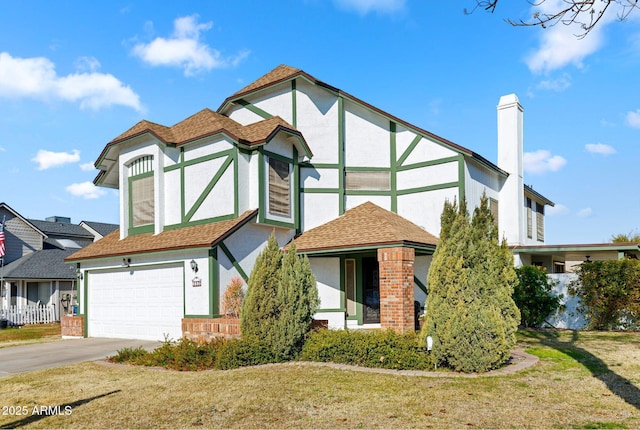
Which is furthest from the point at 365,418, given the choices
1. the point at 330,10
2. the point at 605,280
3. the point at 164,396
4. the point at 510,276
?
the point at 605,280

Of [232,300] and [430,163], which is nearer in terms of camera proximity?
[232,300]

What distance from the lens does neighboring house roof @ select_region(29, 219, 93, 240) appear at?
34531 millimetres

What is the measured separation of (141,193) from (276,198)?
5.27 meters

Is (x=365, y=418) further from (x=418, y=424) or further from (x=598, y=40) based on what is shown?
(x=598, y=40)

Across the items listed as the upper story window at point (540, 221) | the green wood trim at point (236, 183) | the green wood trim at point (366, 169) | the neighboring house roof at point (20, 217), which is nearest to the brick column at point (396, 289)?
the green wood trim at point (236, 183)

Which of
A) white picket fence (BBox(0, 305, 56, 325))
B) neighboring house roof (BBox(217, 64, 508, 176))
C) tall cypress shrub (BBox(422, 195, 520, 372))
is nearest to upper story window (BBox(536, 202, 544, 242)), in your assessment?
neighboring house roof (BBox(217, 64, 508, 176))

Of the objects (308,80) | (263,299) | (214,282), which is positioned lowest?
(263,299)

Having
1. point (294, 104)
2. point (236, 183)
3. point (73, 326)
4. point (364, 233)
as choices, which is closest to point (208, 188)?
point (236, 183)

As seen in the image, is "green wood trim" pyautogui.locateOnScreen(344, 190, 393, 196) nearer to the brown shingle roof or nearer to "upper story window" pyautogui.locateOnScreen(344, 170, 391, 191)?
"upper story window" pyautogui.locateOnScreen(344, 170, 391, 191)

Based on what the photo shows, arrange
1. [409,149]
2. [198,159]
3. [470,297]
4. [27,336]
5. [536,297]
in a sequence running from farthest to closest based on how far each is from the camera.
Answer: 1. [27,336]
2. [409,149]
3. [536,297]
4. [198,159]
5. [470,297]

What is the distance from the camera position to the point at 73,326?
62.4 feet

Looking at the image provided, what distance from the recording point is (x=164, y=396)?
8.52 m

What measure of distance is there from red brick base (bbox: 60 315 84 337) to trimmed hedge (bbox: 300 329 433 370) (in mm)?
10950

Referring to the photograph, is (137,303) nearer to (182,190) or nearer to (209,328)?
(182,190)
